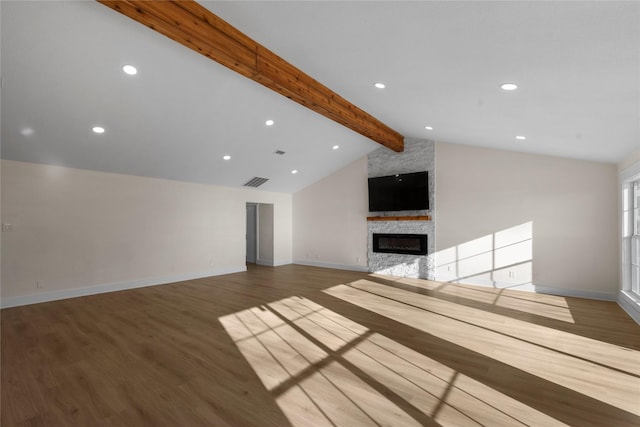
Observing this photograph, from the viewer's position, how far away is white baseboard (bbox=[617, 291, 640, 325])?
4.25 m

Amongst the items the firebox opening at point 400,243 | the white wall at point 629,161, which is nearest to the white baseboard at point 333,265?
the firebox opening at point 400,243

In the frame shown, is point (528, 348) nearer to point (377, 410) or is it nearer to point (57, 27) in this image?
point (377, 410)

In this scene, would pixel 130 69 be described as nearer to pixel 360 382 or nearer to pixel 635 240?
pixel 360 382

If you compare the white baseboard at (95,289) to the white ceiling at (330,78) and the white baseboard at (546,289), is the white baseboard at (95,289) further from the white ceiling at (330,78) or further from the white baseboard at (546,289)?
the white baseboard at (546,289)

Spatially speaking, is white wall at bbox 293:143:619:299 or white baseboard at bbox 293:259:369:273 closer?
white wall at bbox 293:143:619:299

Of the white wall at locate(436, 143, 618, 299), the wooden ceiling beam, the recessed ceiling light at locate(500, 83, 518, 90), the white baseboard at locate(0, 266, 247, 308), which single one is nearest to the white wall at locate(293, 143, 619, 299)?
the white wall at locate(436, 143, 618, 299)

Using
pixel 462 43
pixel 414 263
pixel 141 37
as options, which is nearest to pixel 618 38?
pixel 462 43

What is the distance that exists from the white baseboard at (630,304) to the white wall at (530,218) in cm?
41

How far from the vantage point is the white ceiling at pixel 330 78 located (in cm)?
217

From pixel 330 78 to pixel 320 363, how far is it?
140 inches

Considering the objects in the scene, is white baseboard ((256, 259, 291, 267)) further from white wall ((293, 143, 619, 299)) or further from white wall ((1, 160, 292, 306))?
white wall ((293, 143, 619, 299))

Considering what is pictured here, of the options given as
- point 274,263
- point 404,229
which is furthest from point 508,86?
point 274,263

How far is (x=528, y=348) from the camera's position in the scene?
3.36 metres

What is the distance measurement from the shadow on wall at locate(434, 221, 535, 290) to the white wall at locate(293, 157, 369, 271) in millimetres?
2347
